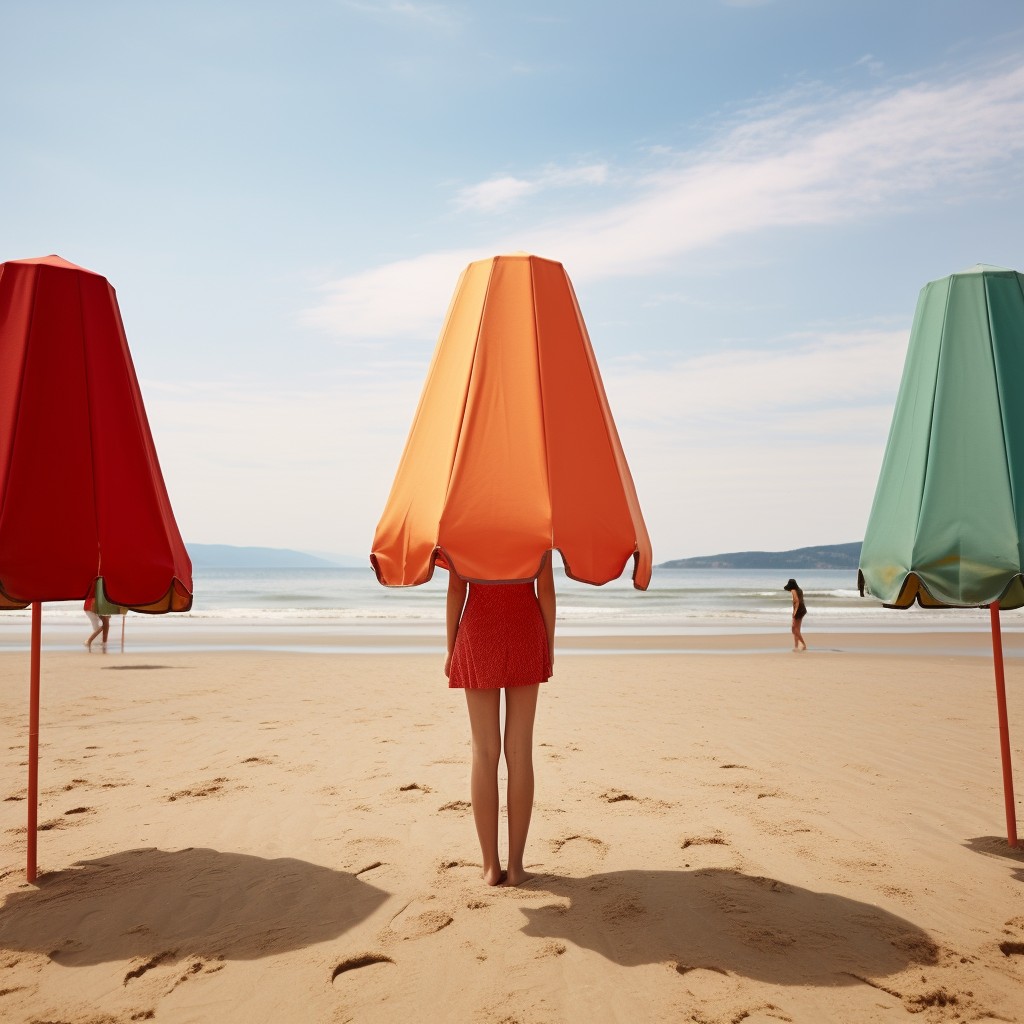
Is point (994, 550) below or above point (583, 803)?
above

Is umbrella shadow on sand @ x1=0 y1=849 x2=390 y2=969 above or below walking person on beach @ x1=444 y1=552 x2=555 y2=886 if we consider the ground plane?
below

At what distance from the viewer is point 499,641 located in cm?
406

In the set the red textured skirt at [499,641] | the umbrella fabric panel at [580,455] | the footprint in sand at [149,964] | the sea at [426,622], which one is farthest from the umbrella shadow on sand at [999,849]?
the sea at [426,622]

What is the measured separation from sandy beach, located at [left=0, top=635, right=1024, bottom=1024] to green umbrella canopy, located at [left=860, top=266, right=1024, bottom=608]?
5.18ft

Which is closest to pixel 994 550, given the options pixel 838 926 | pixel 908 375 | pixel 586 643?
pixel 908 375

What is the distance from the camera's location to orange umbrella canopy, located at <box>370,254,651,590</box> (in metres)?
3.68

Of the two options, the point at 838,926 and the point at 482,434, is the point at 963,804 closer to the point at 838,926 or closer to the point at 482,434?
the point at 838,926

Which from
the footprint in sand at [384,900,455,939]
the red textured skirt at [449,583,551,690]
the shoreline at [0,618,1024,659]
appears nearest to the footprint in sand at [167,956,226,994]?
the footprint in sand at [384,900,455,939]

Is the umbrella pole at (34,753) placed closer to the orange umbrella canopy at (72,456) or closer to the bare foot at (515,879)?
the orange umbrella canopy at (72,456)

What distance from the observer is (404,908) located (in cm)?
396

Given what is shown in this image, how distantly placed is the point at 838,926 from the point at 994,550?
199 centimetres

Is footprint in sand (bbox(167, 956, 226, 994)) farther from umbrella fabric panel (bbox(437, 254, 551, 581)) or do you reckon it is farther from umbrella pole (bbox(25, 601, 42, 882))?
umbrella fabric panel (bbox(437, 254, 551, 581))

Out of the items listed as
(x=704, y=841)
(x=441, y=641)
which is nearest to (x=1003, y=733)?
(x=704, y=841)

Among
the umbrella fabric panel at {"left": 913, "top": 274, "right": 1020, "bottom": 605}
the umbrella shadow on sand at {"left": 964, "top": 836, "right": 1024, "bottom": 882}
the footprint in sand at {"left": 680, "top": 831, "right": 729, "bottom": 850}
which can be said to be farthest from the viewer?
the footprint in sand at {"left": 680, "top": 831, "right": 729, "bottom": 850}
